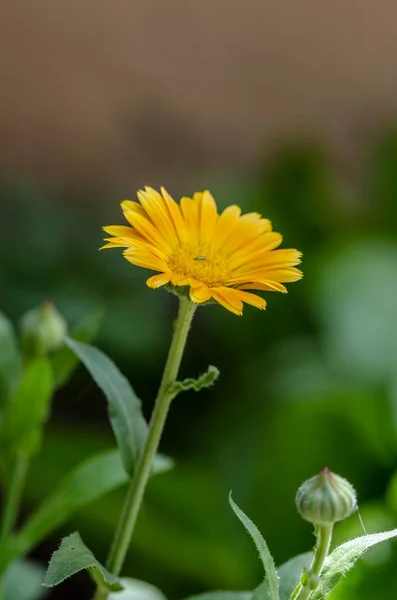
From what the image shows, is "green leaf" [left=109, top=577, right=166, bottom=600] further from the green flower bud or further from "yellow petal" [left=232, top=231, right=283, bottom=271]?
"yellow petal" [left=232, top=231, right=283, bottom=271]

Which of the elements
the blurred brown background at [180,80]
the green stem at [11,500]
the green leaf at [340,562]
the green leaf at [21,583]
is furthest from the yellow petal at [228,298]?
the blurred brown background at [180,80]

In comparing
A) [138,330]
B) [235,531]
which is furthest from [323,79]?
[235,531]

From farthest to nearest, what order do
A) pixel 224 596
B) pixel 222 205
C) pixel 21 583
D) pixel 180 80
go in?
pixel 180 80 → pixel 222 205 → pixel 21 583 → pixel 224 596

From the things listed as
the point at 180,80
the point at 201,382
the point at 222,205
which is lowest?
the point at 201,382

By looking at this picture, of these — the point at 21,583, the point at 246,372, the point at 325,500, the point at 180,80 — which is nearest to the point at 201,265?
the point at 325,500

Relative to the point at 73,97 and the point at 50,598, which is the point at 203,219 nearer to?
the point at 50,598

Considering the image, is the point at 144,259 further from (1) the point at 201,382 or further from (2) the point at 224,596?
(2) the point at 224,596
